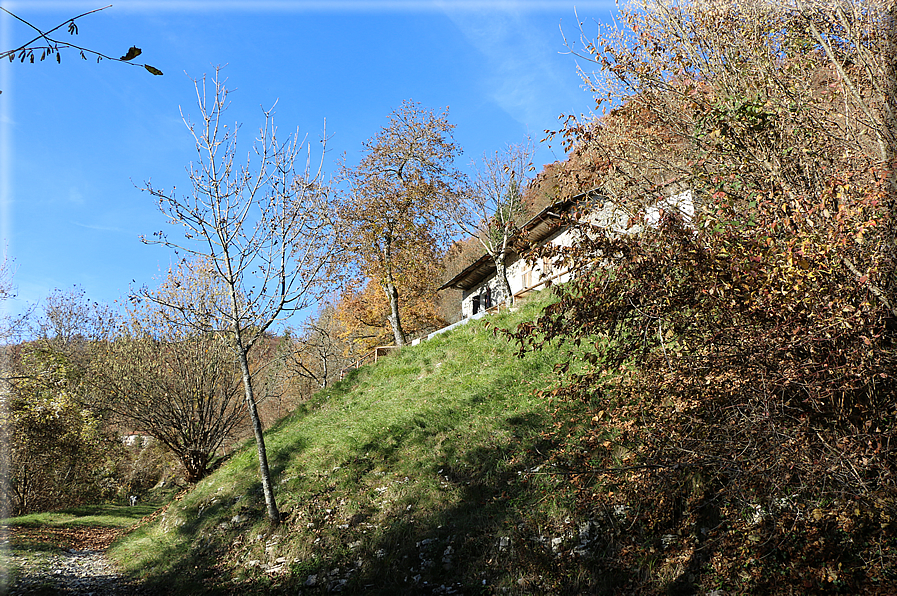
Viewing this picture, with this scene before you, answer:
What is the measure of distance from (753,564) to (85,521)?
1786 centimetres

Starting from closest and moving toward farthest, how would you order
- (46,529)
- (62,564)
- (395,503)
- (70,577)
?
(395,503) < (70,577) < (62,564) < (46,529)

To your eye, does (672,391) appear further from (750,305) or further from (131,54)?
(131,54)

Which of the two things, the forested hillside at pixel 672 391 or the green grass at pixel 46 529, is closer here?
the forested hillside at pixel 672 391

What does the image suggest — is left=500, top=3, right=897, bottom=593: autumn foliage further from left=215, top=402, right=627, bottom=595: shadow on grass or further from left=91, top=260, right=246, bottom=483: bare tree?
left=91, top=260, right=246, bottom=483: bare tree

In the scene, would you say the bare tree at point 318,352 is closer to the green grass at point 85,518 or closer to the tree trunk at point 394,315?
the tree trunk at point 394,315

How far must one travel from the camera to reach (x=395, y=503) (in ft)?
24.9

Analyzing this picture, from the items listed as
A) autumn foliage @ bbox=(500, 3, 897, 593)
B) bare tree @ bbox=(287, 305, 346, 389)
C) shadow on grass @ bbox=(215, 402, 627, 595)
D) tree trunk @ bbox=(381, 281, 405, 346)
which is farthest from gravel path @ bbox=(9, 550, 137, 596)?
bare tree @ bbox=(287, 305, 346, 389)

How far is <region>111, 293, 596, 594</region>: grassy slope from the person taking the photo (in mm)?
6168

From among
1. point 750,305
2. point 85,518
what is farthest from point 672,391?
point 85,518

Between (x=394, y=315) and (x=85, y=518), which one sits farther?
(x=394, y=315)

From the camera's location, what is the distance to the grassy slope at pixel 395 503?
6168mm

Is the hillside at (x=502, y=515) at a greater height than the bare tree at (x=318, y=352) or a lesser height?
lesser

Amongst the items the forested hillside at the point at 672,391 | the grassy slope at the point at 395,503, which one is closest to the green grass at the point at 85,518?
the grassy slope at the point at 395,503

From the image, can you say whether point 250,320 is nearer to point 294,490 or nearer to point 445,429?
point 294,490
